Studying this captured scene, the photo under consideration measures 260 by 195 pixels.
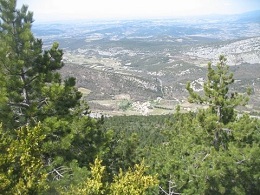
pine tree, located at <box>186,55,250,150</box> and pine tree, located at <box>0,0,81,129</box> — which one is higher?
pine tree, located at <box>0,0,81,129</box>

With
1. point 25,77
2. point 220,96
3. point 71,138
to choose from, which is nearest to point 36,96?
point 25,77

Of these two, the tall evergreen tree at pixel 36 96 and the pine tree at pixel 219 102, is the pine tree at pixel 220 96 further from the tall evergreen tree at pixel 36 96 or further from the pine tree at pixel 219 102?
the tall evergreen tree at pixel 36 96

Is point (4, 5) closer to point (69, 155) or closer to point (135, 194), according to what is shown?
point (69, 155)

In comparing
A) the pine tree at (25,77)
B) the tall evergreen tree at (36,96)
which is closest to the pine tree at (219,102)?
the tall evergreen tree at (36,96)

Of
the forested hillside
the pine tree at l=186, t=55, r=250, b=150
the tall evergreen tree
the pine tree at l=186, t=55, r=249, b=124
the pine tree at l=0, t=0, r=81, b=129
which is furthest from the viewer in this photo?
the pine tree at l=186, t=55, r=249, b=124

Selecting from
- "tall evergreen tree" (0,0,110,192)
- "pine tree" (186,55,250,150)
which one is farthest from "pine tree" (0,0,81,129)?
"pine tree" (186,55,250,150)

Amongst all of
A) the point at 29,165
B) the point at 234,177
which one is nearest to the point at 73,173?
the point at 29,165

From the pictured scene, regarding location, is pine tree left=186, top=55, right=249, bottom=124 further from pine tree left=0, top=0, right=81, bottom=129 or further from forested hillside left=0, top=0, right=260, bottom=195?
pine tree left=0, top=0, right=81, bottom=129

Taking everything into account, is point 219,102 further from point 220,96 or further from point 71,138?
point 71,138

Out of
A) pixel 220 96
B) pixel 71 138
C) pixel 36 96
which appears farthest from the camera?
pixel 220 96

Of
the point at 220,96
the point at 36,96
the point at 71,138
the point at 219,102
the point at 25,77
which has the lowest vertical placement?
the point at 219,102
